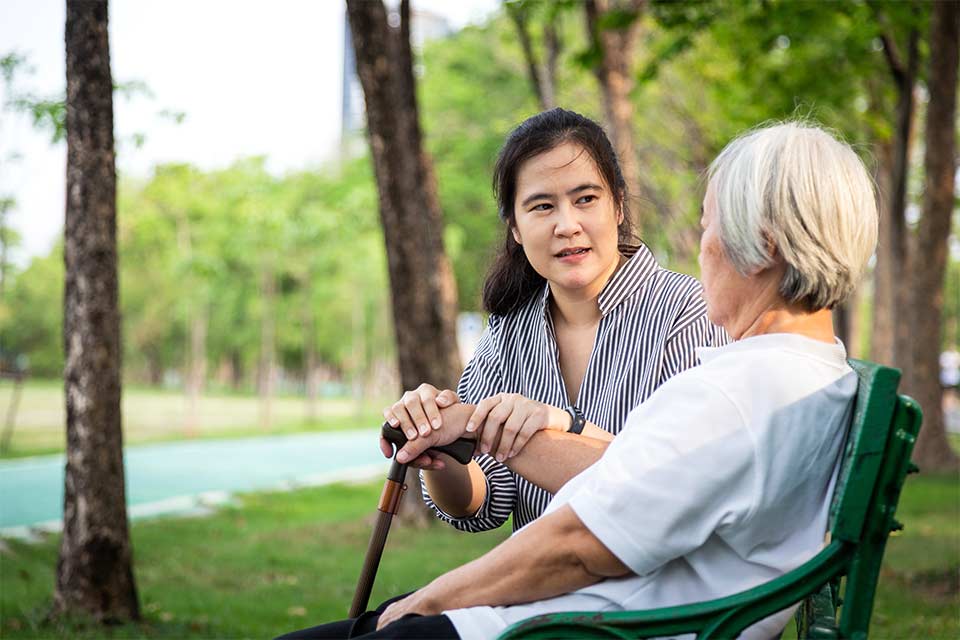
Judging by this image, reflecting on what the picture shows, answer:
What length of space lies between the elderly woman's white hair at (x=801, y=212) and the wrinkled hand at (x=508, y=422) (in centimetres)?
70

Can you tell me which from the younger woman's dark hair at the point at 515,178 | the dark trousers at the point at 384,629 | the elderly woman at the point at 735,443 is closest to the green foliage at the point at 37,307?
the younger woman's dark hair at the point at 515,178

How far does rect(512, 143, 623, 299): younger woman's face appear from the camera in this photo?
3109 millimetres

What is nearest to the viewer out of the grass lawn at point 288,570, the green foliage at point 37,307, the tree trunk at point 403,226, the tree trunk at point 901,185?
the grass lawn at point 288,570

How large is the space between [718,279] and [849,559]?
1.83 ft

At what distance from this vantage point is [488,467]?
317 cm

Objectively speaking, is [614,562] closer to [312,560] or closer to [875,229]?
[875,229]

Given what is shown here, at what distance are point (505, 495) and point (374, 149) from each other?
6.90 meters

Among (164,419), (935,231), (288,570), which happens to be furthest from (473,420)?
(164,419)

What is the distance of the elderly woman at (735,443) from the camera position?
1.93 metres

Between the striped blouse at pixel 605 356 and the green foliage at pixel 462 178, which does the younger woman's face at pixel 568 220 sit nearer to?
the striped blouse at pixel 605 356

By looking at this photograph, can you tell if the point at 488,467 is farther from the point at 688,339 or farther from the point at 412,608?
the point at 412,608

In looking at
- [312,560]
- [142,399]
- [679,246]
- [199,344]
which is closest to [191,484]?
[312,560]

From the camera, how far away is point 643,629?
1996mm

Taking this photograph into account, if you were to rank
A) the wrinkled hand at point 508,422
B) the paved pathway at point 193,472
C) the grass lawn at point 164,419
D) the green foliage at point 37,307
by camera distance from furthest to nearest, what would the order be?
the green foliage at point 37,307
the grass lawn at point 164,419
the paved pathway at point 193,472
the wrinkled hand at point 508,422
